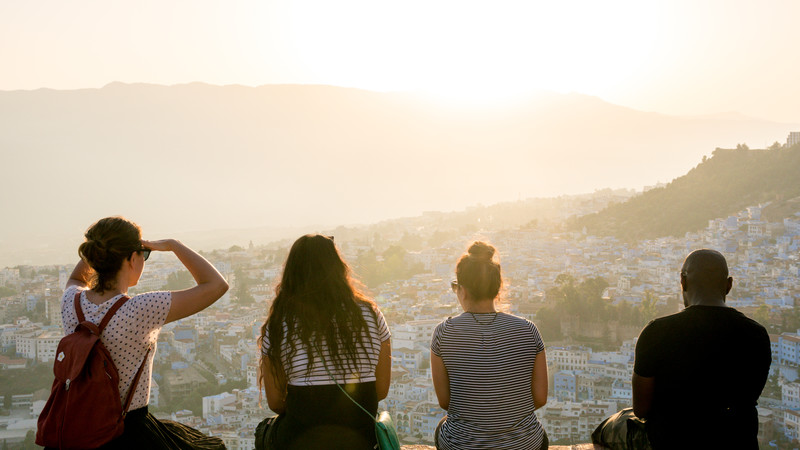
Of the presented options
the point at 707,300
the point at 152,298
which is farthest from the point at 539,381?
the point at 152,298

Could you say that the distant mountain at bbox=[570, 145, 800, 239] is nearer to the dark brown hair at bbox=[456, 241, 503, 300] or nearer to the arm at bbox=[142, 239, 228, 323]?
the dark brown hair at bbox=[456, 241, 503, 300]

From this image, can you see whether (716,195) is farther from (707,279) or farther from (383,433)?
(383,433)

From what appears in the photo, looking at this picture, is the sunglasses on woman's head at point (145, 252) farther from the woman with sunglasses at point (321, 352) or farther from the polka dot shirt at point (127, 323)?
the woman with sunglasses at point (321, 352)

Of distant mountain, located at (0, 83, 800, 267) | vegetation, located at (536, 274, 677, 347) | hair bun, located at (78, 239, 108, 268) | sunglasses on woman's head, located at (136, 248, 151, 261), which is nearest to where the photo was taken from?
hair bun, located at (78, 239, 108, 268)

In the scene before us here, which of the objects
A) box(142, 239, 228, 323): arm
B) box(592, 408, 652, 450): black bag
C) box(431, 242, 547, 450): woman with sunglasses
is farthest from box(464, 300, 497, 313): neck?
box(142, 239, 228, 323): arm

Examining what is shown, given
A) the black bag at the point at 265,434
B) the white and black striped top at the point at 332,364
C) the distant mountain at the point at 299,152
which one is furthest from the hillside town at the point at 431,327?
the distant mountain at the point at 299,152

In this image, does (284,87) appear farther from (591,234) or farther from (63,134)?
(591,234)

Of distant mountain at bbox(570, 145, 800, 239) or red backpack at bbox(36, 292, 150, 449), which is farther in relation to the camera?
distant mountain at bbox(570, 145, 800, 239)
